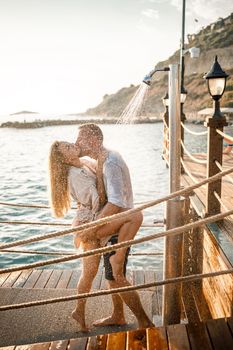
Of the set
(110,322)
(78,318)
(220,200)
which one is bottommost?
(110,322)

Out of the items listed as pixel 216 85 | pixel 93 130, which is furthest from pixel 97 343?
pixel 216 85

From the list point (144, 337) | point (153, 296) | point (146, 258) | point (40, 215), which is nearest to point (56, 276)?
point (153, 296)

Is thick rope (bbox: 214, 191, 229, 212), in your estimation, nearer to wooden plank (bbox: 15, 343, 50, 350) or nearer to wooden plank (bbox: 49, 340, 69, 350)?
wooden plank (bbox: 49, 340, 69, 350)

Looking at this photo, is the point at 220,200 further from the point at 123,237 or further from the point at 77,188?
the point at 77,188

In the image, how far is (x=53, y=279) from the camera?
5.16 metres

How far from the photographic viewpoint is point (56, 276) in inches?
207

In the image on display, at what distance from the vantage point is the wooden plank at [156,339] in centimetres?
220

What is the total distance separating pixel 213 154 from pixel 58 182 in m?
1.97

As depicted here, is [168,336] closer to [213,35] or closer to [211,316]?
[211,316]

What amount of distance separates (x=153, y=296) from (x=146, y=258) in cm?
447

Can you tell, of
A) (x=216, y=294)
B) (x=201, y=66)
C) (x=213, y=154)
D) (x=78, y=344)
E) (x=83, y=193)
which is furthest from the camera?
(x=201, y=66)

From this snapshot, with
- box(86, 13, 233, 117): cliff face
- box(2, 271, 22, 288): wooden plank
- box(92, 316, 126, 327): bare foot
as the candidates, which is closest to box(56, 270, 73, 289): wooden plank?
box(2, 271, 22, 288): wooden plank

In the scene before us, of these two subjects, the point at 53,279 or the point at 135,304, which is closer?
the point at 135,304

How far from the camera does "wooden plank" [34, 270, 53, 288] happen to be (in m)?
4.98
